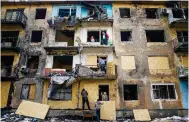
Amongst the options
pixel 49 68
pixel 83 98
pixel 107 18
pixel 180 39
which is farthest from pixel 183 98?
pixel 49 68

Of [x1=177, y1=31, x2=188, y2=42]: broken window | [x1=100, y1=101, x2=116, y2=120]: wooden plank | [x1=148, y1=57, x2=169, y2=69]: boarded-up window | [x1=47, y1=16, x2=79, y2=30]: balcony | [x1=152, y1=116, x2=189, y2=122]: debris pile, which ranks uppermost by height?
[x1=47, y1=16, x2=79, y2=30]: balcony

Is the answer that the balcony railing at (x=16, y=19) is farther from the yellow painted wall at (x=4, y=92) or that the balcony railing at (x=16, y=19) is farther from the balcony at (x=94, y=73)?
the balcony at (x=94, y=73)

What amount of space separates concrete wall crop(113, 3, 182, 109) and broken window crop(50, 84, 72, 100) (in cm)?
460

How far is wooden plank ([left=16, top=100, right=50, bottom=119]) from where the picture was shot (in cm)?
1967

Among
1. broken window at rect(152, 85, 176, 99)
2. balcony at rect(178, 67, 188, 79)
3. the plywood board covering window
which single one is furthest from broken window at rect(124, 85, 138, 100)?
balcony at rect(178, 67, 188, 79)

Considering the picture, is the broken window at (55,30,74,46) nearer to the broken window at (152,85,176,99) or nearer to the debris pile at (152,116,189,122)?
the broken window at (152,85,176,99)

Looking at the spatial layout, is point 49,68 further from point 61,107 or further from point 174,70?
point 174,70

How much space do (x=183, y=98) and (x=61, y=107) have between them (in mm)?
11090

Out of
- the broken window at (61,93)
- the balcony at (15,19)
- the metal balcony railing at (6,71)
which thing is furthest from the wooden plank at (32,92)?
the balcony at (15,19)

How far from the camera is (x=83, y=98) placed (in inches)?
808

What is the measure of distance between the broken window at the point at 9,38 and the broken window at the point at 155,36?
46.3 ft

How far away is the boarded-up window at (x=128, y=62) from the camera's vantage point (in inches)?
898

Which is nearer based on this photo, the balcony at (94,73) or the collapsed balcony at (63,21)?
the balcony at (94,73)

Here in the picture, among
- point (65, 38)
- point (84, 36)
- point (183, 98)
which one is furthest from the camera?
point (65, 38)
